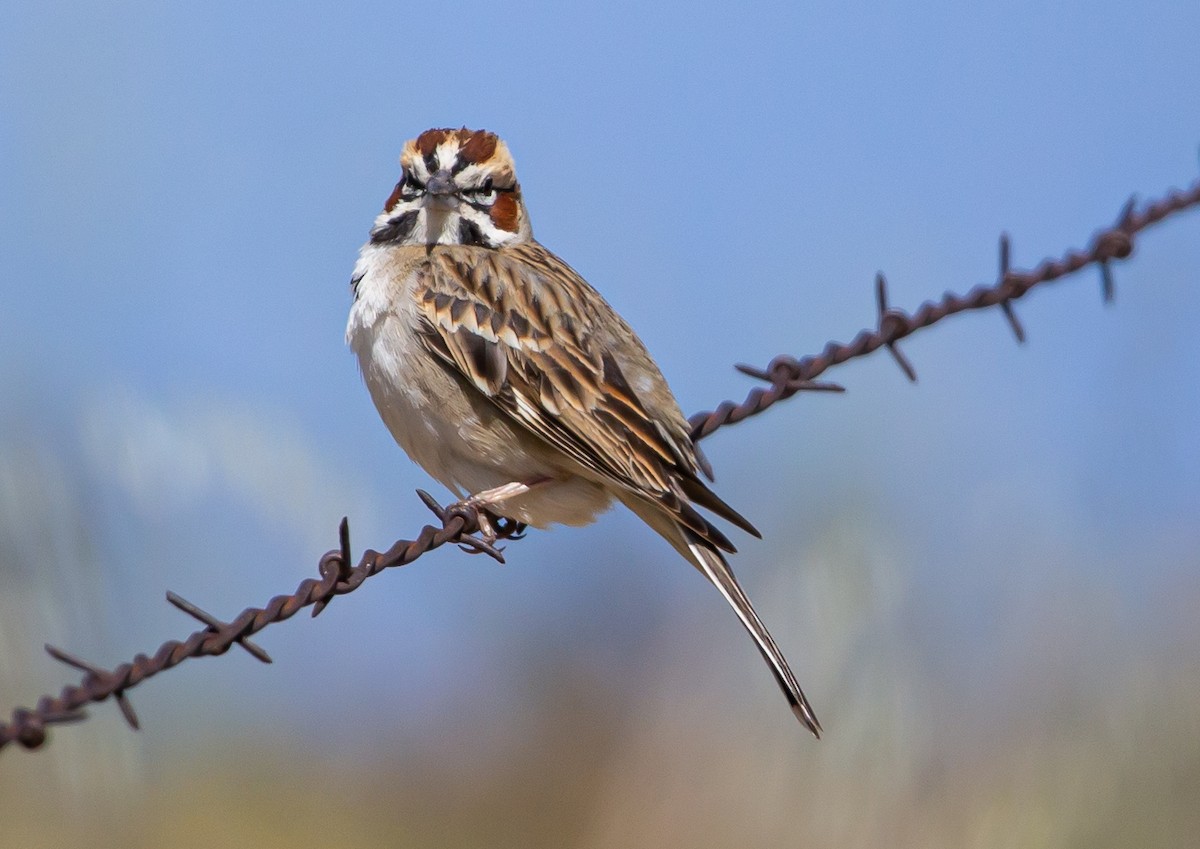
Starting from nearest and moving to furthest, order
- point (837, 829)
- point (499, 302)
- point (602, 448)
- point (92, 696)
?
point (92, 696), point (602, 448), point (499, 302), point (837, 829)

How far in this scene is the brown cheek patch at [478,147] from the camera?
605cm

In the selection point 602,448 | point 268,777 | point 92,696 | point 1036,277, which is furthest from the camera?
point 268,777

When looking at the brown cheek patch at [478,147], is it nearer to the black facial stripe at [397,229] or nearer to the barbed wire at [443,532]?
the black facial stripe at [397,229]

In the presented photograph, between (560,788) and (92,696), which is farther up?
(92,696)

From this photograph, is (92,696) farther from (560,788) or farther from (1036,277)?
(560,788)

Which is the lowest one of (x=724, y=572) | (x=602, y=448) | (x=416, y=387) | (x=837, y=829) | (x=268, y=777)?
(x=837, y=829)

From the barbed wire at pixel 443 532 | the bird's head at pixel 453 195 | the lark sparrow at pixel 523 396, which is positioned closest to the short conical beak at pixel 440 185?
the bird's head at pixel 453 195

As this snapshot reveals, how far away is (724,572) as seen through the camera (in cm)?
483

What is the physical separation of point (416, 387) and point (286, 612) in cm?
177

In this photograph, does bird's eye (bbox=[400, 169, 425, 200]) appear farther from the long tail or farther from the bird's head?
the long tail

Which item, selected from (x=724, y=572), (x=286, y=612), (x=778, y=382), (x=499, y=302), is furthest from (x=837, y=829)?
(x=286, y=612)

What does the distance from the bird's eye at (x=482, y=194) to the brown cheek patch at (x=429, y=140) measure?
0.66 ft

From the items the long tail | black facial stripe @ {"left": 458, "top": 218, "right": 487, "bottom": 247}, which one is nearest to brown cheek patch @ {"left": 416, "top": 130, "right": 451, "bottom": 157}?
black facial stripe @ {"left": 458, "top": 218, "right": 487, "bottom": 247}

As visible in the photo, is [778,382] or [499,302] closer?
[778,382]
